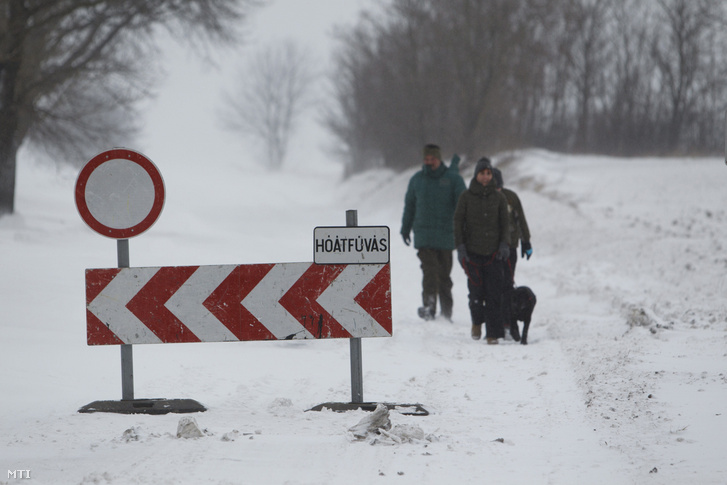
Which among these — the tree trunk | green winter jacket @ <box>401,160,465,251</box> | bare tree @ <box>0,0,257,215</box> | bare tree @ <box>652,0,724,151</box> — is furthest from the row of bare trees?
green winter jacket @ <box>401,160,465,251</box>

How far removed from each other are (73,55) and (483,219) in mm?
14249

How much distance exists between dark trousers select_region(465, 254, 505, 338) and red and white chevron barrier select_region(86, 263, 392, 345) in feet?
10.1

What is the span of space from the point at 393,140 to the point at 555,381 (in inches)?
1376

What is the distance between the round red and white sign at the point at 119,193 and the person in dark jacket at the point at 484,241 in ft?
12.4

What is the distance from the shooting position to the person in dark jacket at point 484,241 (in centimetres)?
827

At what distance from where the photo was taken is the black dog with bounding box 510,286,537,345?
821cm

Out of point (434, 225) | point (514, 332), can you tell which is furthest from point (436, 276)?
point (514, 332)

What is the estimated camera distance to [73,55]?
63.8ft

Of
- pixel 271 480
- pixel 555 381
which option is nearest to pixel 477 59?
pixel 555 381

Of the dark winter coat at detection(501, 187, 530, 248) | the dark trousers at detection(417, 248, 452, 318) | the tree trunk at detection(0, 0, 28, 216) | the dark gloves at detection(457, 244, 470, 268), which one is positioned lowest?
the dark trousers at detection(417, 248, 452, 318)

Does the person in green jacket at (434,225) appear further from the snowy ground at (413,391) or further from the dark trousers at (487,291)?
the dark trousers at (487,291)

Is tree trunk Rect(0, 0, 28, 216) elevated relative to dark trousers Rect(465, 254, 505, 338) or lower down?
elevated

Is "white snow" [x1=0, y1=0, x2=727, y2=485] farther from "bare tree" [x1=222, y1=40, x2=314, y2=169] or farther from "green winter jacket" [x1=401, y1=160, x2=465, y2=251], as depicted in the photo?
"bare tree" [x1=222, y1=40, x2=314, y2=169]

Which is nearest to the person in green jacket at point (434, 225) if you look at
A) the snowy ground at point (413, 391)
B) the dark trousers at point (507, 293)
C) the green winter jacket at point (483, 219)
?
the snowy ground at point (413, 391)
